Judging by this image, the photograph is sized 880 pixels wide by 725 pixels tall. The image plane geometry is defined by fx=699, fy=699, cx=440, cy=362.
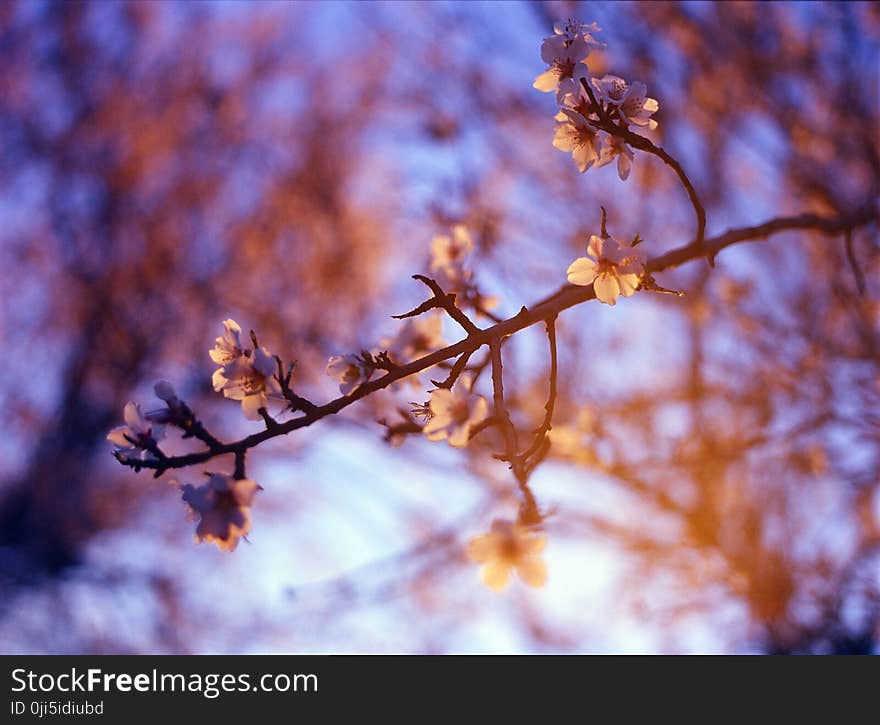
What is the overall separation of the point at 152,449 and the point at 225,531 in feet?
1.01

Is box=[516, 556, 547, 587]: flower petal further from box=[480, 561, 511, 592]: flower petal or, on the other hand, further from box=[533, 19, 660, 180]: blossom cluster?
box=[533, 19, 660, 180]: blossom cluster

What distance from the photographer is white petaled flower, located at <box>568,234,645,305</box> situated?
174cm

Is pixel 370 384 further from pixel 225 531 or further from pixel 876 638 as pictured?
pixel 876 638

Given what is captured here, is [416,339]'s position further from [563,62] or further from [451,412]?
[563,62]

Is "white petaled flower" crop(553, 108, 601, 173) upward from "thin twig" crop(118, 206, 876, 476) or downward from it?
upward

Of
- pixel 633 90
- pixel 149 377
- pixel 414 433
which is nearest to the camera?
pixel 633 90

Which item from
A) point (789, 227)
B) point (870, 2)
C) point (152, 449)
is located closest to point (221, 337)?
point (152, 449)

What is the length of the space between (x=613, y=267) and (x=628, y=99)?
0.45 meters

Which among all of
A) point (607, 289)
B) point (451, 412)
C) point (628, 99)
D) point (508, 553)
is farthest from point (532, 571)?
point (628, 99)

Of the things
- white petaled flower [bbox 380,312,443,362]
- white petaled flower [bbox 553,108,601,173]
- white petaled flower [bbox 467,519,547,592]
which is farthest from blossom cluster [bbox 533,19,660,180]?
white petaled flower [bbox 467,519,547,592]

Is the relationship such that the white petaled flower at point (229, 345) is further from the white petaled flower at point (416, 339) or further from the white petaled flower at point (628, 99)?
the white petaled flower at point (628, 99)

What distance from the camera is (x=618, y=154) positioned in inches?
73.7

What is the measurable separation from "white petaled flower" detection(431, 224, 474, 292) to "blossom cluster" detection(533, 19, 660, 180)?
74 cm
